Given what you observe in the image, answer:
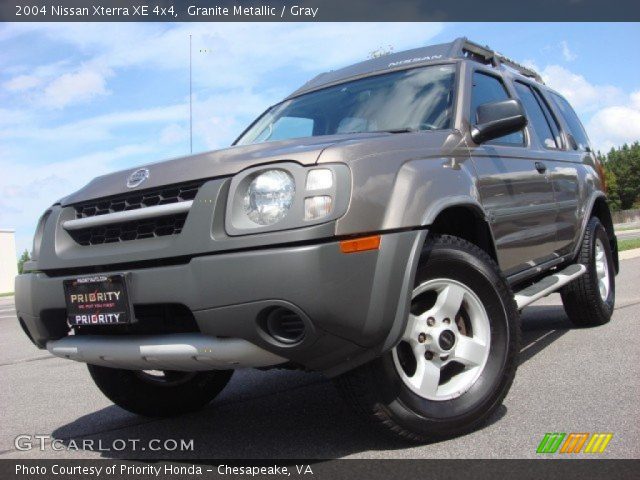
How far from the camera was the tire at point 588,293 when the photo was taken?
5672mm

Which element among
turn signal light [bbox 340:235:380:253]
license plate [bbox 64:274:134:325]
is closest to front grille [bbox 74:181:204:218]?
license plate [bbox 64:274:134:325]

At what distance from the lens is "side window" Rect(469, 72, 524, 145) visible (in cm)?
416

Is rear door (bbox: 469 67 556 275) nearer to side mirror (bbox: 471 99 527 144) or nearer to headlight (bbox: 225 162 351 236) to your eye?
side mirror (bbox: 471 99 527 144)

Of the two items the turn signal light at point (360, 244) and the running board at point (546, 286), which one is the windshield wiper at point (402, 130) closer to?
the turn signal light at point (360, 244)

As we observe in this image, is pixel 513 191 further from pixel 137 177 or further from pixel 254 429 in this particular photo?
pixel 137 177

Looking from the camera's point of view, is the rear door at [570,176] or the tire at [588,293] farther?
the tire at [588,293]

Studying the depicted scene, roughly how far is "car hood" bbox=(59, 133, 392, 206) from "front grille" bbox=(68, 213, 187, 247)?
147 millimetres

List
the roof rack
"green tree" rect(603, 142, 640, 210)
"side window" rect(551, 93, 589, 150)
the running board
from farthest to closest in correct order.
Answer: "green tree" rect(603, 142, 640, 210) → "side window" rect(551, 93, 589, 150) → the roof rack → the running board

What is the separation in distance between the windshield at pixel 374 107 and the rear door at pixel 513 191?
0.23 meters

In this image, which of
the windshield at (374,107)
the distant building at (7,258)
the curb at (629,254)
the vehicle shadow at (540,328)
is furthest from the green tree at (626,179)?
the windshield at (374,107)

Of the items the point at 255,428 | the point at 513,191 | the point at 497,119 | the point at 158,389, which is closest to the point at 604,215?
the point at 513,191

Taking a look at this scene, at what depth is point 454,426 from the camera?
3.02 meters

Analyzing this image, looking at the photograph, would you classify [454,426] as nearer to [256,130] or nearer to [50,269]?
[50,269]

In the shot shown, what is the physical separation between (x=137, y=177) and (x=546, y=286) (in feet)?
8.95
